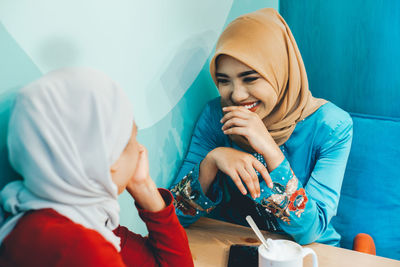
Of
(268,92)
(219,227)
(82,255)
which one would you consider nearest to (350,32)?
(268,92)

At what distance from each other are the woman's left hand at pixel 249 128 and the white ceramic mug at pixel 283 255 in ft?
1.02

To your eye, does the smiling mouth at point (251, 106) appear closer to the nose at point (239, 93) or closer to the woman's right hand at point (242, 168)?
the nose at point (239, 93)

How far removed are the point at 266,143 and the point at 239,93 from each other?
20 centimetres

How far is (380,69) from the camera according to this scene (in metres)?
1.66

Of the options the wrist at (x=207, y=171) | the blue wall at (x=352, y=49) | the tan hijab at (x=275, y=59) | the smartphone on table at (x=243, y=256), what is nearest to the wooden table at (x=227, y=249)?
the smartphone on table at (x=243, y=256)

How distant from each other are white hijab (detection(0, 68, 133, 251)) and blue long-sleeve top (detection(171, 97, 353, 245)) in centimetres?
58

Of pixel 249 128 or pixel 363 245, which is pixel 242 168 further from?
pixel 363 245

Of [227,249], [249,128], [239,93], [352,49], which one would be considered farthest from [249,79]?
[352,49]

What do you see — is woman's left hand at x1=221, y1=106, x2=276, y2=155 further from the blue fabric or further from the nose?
the blue fabric

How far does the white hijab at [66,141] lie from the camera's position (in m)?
0.57

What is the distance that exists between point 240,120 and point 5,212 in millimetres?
684

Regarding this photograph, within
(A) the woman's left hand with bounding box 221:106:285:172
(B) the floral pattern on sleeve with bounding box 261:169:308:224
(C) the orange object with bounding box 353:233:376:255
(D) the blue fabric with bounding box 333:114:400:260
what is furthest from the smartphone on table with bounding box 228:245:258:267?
(D) the blue fabric with bounding box 333:114:400:260

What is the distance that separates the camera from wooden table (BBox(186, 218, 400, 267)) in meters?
0.99

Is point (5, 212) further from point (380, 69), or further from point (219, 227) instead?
point (380, 69)
